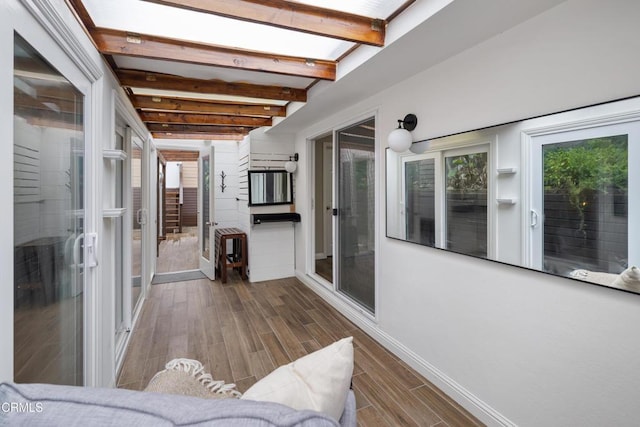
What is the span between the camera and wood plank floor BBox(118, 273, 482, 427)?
1893 millimetres

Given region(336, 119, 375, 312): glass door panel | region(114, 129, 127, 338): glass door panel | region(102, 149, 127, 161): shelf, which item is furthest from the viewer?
region(336, 119, 375, 312): glass door panel

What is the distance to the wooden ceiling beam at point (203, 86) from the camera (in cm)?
241

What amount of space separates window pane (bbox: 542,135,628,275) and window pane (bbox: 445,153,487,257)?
0.34 m

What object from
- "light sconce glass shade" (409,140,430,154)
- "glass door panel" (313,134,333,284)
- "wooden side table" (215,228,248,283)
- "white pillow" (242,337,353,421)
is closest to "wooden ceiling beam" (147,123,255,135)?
"glass door panel" (313,134,333,284)

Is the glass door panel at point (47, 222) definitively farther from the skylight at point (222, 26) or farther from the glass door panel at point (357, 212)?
the glass door panel at point (357, 212)

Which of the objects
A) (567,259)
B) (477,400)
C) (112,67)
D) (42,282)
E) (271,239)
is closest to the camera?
(42,282)

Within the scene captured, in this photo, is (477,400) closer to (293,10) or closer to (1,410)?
(1,410)

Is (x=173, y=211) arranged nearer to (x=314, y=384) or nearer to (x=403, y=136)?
(x=403, y=136)

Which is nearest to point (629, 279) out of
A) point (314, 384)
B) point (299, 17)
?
point (314, 384)

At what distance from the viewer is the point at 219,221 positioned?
17.7 ft

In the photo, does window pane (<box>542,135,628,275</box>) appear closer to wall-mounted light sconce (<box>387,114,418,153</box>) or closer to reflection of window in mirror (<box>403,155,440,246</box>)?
reflection of window in mirror (<box>403,155,440,246</box>)

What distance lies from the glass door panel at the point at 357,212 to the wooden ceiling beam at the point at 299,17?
1103 mm

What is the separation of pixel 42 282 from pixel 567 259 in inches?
88.9

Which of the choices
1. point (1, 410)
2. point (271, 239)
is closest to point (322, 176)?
point (271, 239)
